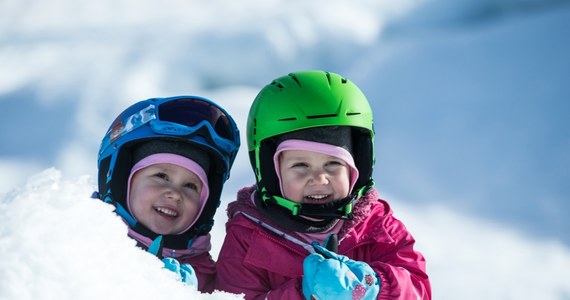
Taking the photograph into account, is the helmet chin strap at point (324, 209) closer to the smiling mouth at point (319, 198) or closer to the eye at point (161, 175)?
the smiling mouth at point (319, 198)

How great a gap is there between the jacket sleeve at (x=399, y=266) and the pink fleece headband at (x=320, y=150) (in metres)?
0.25

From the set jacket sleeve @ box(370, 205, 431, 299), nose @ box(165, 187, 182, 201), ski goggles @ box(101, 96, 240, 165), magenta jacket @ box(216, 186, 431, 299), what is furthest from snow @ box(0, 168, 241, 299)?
ski goggles @ box(101, 96, 240, 165)

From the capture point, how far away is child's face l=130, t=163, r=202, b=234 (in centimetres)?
352

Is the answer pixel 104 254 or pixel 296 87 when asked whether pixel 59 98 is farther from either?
pixel 104 254

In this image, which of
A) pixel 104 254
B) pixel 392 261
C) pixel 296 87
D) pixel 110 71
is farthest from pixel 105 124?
pixel 104 254

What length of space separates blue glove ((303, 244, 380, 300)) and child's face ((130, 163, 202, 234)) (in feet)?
3.21

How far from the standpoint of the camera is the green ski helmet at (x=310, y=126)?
10.7 ft

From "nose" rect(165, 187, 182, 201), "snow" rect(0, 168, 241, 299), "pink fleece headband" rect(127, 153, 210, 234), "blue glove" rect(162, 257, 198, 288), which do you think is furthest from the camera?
"pink fleece headband" rect(127, 153, 210, 234)

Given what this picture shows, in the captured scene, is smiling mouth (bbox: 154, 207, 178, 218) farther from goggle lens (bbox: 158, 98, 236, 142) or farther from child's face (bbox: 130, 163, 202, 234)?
goggle lens (bbox: 158, 98, 236, 142)

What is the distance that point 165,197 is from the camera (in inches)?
138

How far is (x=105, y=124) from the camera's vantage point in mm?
7785

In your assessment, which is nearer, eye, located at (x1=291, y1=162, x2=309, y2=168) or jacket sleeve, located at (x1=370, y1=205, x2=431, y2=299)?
jacket sleeve, located at (x1=370, y1=205, x2=431, y2=299)

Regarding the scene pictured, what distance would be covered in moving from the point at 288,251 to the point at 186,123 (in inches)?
37.9

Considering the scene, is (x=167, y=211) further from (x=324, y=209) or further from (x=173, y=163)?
(x=324, y=209)
